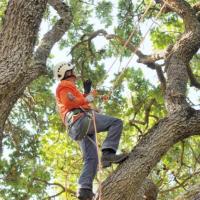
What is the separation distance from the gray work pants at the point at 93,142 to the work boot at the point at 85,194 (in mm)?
43

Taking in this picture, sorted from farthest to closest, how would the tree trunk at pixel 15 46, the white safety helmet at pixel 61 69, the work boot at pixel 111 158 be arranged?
1. the white safety helmet at pixel 61 69
2. the work boot at pixel 111 158
3. the tree trunk at pixel 15 46

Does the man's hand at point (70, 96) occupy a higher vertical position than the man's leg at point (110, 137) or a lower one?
higher

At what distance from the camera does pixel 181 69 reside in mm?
5566

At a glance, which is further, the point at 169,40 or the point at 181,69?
the point at 169,40

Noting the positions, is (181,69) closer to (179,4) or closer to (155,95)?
(179,4)

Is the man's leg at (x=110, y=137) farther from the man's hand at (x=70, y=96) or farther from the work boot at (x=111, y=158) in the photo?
the man's hand at (x=70, y=96)

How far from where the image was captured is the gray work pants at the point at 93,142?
4.31 meters

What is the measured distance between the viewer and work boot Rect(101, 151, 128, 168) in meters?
4.26

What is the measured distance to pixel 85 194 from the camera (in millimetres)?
4199

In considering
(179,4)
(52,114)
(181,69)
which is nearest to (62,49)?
(52,114)

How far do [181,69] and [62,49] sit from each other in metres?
3.95

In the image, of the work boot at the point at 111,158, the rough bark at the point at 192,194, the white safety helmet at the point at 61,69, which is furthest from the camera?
the white safety helmet at the point at 61,69

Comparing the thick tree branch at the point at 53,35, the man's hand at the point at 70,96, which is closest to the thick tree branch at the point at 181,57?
the man's hand at the point at 70,96

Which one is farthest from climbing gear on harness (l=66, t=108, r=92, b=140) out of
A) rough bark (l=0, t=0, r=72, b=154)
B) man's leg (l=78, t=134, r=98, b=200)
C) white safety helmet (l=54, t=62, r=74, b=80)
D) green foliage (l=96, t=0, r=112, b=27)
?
green foliage (l=96, t=0, r=112, b=27)
